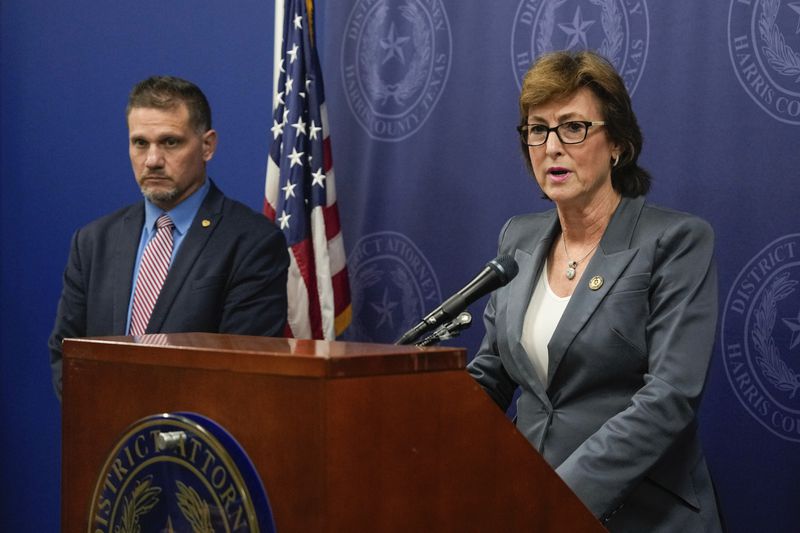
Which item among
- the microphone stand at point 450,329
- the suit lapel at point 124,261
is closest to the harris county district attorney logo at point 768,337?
the microphone stand at point 450,329

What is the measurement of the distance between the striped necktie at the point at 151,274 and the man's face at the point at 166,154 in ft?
0.30

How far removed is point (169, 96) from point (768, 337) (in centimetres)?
199

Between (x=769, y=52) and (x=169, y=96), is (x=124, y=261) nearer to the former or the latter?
(x=169, y=96)

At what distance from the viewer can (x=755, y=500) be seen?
2908 mm

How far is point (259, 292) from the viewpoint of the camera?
3131mm

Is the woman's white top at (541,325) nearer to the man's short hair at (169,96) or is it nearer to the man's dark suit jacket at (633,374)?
the man's dark suit jacket at (633,374)

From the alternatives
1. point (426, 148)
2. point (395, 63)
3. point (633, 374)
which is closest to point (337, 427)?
point (633, 374)

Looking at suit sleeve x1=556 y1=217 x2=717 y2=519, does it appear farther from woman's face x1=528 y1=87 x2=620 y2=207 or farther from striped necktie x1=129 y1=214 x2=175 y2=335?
striped necktie x1=129 y1=214 x2=175 y2=335

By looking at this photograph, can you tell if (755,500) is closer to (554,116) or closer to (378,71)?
(554,116)

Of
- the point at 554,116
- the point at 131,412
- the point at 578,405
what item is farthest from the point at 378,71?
the point at 131,412

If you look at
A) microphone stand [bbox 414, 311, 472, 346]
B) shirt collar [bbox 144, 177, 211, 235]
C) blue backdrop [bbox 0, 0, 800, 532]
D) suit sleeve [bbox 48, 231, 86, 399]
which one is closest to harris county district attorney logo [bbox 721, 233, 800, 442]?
blue backdrop [bbox 0, 0, 800, 532]

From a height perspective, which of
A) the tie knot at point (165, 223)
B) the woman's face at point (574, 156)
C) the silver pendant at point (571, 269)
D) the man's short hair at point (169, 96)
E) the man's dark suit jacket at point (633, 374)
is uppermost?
the man's short hair at point (169, 96)

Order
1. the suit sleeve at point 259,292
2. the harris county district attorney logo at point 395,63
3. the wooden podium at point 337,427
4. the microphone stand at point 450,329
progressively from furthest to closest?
the harris county district attorney logo at point 395,63, the suit sleeve at point 259,292, the microphone stand at point 450,329, the wooden podium at point 337,427

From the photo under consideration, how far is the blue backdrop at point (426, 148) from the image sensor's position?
2.91 metres
